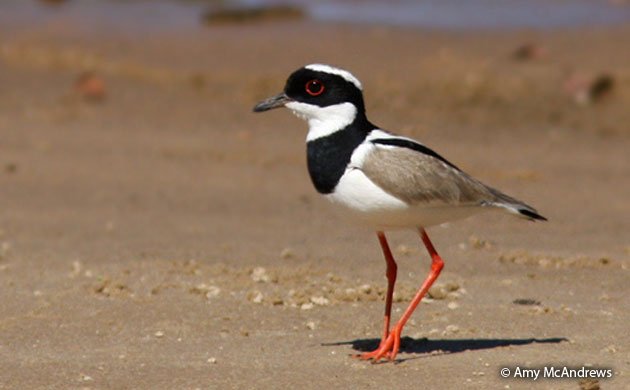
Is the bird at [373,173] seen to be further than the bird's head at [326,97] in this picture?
No

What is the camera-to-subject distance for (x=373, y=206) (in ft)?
22.2

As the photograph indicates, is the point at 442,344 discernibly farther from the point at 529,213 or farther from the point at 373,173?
the point at 373,173

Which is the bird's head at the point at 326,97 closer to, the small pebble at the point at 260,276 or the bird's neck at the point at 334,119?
the bird's neck at the point at 334,119

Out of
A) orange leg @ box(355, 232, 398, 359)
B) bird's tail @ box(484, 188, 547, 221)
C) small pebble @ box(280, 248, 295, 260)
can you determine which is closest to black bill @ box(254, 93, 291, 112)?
orange leg @ box(355, 232, 398, 359)

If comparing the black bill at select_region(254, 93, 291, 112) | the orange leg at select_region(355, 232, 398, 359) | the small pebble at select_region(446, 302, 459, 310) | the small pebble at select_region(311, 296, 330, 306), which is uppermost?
the black bill at select_region(254, 93, 291, 112)

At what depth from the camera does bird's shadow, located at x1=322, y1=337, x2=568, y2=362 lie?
7.20 m

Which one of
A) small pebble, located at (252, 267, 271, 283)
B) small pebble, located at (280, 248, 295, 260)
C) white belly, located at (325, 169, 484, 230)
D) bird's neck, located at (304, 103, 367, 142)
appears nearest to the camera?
white belly, located at (325, 169, 484, 230)

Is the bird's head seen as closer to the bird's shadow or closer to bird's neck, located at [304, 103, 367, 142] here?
bird's neck, located at [304, 103, 367, 142]

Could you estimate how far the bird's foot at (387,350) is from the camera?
697 centimetres

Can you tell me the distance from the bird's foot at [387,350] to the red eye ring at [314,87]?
4.37 feet

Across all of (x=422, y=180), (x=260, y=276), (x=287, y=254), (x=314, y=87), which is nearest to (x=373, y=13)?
(x=287, y=254)

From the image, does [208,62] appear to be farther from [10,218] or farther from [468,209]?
[468,209]

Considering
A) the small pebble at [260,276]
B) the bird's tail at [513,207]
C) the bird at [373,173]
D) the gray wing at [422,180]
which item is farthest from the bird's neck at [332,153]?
the small pebble at [260,276]

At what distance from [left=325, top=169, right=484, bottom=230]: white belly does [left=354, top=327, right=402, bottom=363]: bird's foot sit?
58 cm
